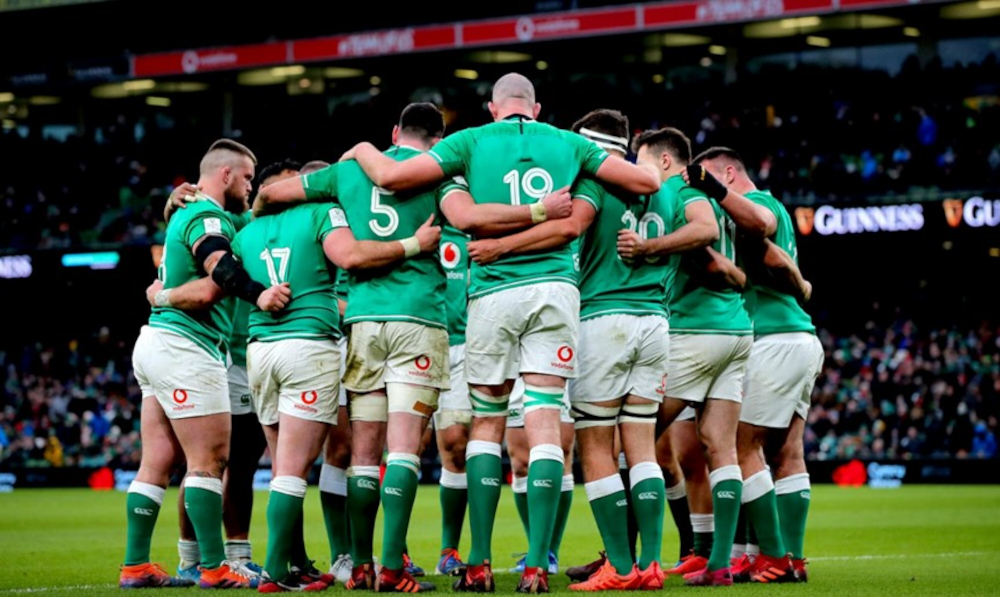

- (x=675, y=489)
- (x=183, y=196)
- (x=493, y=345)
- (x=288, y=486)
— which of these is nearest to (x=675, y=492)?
(x=675, y=489)

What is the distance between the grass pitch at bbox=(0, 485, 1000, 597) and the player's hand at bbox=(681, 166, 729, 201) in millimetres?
2297

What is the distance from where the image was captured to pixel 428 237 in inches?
303

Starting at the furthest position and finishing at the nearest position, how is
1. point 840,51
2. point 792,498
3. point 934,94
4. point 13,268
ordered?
point 13,268, point 840,51, point 934,94, point 792,498

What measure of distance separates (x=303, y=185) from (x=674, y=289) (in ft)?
7.98

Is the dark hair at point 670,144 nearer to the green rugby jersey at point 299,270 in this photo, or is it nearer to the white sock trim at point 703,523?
the green rugby jersey at point 299,270

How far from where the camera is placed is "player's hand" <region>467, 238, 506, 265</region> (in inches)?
293

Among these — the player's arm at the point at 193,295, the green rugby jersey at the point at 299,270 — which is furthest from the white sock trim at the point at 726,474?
the player's arm at the point at 193,295

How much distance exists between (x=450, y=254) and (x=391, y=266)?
2.57 metres

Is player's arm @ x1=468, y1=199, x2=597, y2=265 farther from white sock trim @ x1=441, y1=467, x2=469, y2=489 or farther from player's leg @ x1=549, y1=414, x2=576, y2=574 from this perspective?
white sock trim @ x1=441, y1=467, x2=469, y2=489

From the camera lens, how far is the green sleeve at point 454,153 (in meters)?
7.52

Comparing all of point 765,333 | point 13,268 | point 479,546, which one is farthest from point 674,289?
point 13,268

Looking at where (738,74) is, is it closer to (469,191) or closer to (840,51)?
(840,51)

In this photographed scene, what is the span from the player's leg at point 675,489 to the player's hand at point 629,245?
72.1 inches

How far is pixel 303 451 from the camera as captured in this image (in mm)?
7645
